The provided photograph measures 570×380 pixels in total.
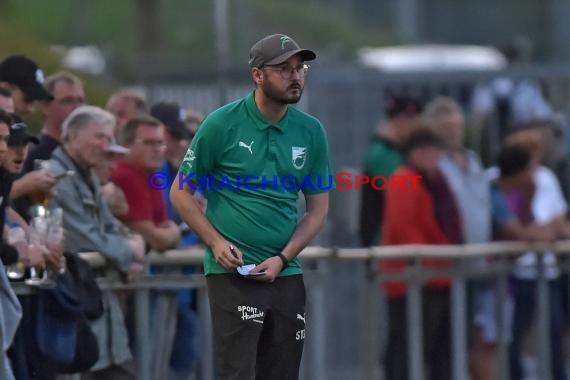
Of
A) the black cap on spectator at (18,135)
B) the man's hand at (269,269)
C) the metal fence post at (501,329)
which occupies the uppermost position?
the black cap on spectator at (18,135)

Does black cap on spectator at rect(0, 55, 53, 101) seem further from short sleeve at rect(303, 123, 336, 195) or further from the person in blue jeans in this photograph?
the person in blue jeans

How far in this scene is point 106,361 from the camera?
28.9 ft

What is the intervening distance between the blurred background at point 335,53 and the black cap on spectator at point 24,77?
7.60 feet

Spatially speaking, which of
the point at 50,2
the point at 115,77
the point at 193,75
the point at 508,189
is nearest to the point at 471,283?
the point at 508,189

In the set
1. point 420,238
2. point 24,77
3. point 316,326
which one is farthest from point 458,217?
point 24,77

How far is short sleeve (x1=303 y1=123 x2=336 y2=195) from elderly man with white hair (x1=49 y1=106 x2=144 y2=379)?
143cm

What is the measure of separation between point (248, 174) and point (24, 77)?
1653 mm

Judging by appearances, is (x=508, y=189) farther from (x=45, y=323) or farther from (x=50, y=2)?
(x=50, y=2)

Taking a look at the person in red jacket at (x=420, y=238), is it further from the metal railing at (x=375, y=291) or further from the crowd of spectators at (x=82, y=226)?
the crowd of spectators at (x=82, y=226)

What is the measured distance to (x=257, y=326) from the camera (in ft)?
25.1

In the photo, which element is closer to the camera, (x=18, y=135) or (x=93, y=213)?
(x=18, y=135)

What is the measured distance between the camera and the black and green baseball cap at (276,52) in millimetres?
7598

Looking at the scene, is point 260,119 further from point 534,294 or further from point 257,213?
point 534,294

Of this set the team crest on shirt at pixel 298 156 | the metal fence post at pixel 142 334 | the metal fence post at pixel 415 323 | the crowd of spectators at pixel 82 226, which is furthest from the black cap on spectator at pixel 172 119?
the team crest on shirt at pixel 298 156
